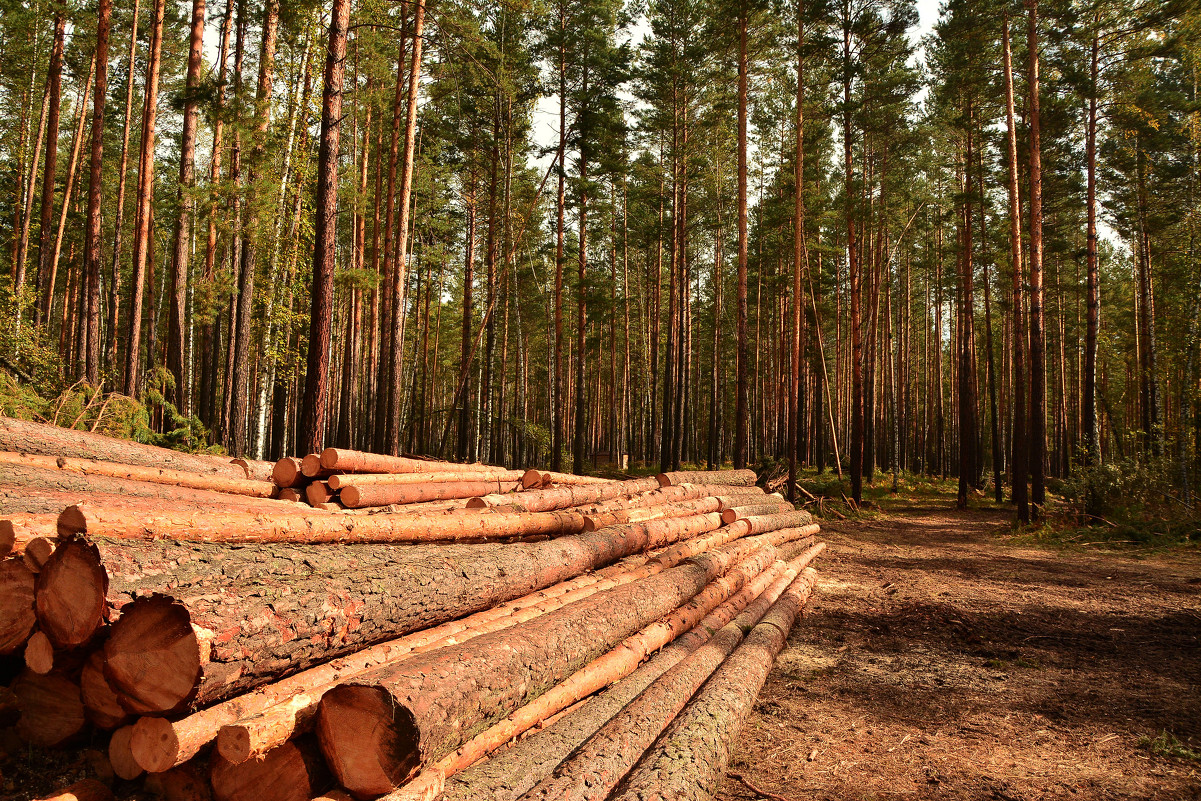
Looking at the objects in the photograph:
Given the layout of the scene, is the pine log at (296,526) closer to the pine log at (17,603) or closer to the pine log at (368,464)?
the pine log at (17,603)

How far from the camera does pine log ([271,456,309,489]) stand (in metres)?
6.26

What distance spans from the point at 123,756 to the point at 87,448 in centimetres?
407

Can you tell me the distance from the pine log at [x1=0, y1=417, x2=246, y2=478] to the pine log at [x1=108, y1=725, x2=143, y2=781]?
3.79 meters

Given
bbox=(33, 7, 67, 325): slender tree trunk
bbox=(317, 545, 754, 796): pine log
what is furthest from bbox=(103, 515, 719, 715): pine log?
bbox=(33, 7, 67, 325): slender tree trunk

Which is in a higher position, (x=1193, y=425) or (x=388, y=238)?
(x=388, y=238)

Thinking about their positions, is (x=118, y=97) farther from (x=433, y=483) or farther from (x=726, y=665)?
(x=726, y=665)

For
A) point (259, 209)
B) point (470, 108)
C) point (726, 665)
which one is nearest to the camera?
point (726, 665)

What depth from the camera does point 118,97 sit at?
84.2 ft

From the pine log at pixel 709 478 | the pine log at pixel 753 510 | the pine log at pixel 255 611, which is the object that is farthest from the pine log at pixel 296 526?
the pine log at pixel 709 478

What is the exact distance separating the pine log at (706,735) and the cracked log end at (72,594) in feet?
8.26

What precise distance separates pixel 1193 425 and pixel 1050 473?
66.4 ft

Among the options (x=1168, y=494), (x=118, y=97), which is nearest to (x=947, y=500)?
(x=1168, y=494)

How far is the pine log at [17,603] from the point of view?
2.90 meters

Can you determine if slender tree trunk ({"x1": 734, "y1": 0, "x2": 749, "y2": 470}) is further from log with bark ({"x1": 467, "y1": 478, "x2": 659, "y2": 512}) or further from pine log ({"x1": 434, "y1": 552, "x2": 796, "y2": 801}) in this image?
pine log ({"x1": 434, "y1": 552, "x2": 796, "y2": 801})
